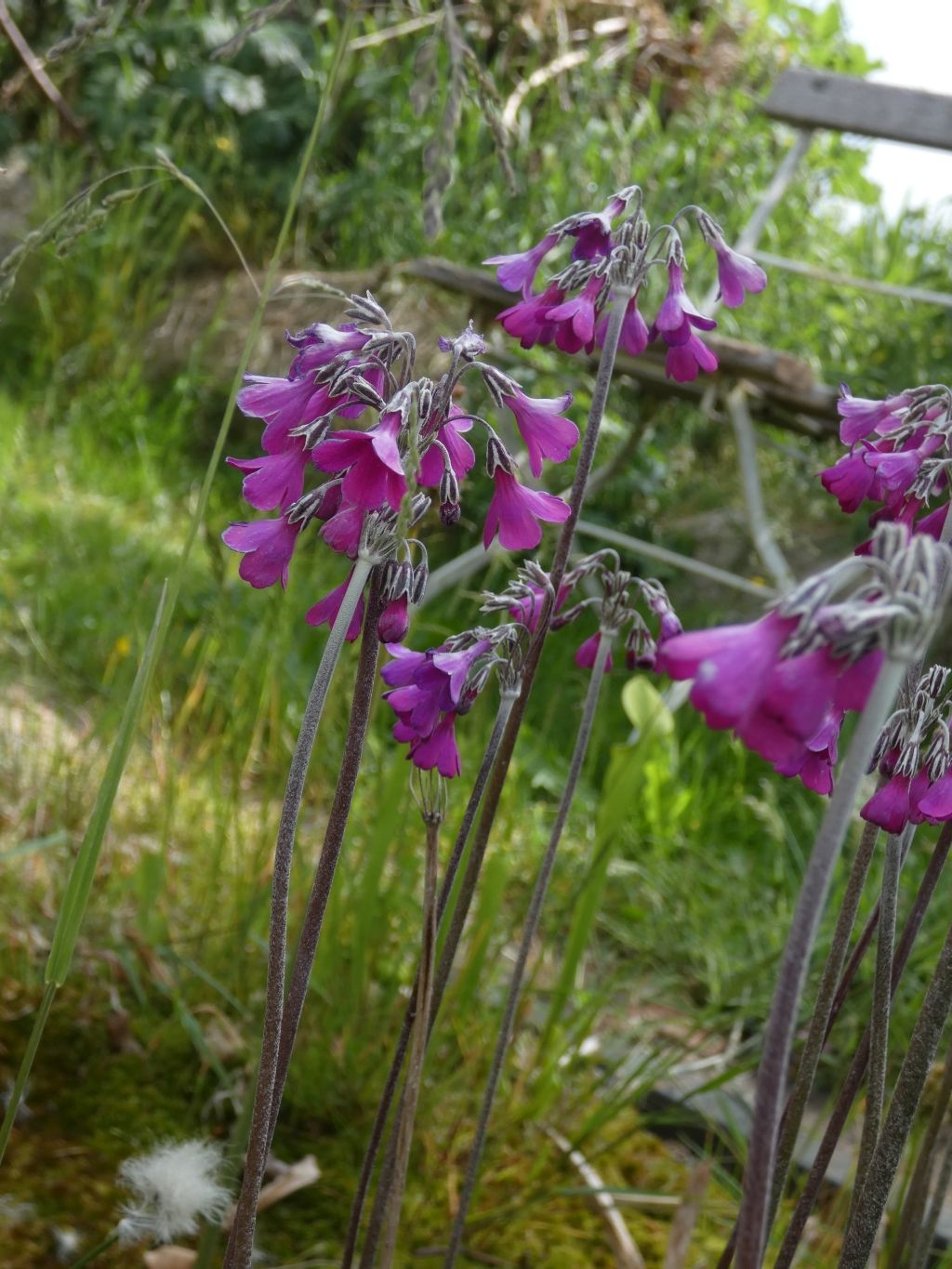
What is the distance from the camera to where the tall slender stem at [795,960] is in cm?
54

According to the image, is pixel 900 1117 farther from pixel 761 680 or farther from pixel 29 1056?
pixel 29 1056

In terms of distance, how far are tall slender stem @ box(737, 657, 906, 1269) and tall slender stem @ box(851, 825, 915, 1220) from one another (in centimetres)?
33

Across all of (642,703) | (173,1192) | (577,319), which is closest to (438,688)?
(577,319)

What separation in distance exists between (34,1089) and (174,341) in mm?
A: 4476

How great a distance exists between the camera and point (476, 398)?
3432 millimetres

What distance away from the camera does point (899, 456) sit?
968 mm

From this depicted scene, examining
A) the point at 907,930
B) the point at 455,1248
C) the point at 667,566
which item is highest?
the point at 907,930

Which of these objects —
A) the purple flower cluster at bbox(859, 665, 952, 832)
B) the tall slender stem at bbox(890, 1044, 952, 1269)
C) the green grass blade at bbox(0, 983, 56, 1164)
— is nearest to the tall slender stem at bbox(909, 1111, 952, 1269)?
the tall slender stem at bbox(890, 1044, 952, 1269)

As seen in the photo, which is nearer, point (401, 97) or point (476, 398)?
point (476, 398)

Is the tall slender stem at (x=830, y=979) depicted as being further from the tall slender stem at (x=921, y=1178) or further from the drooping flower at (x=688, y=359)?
the drooping flower at (x=688, y=359)

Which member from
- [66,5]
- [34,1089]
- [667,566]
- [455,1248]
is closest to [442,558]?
[667,566]

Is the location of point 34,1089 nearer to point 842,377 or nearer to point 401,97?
point 842,377

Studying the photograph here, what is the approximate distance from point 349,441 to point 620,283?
1.09 ft

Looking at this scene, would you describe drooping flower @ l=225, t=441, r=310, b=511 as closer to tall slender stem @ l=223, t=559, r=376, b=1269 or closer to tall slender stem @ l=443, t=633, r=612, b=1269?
tall slender stem @ l=223, t=559, r=376, b=1269
